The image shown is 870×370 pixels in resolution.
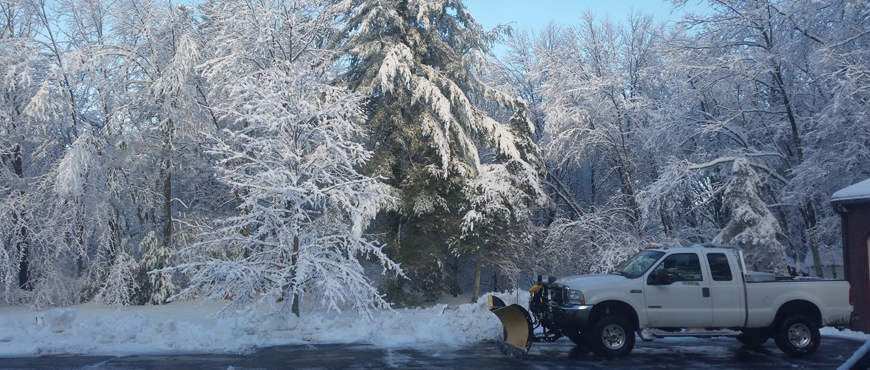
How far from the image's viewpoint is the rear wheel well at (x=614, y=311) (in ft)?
33.5

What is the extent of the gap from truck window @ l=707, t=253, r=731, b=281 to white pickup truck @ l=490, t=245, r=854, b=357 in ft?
0.06

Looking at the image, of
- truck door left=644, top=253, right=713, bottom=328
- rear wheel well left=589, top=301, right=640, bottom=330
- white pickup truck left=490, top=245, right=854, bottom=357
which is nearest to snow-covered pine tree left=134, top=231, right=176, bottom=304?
white pickup truck left=490, top=245, right=854, bottom=357

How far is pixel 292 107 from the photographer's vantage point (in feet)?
45.8

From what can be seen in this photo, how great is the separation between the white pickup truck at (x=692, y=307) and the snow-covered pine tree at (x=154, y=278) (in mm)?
13895

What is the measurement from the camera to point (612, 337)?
33.4 ft

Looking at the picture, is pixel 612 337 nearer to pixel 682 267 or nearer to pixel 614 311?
pixel 614 311

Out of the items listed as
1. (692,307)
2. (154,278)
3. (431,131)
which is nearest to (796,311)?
(692,307)

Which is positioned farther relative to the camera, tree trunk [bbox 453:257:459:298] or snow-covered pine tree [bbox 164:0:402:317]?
tree trunk [bbox 453:257:459:298]

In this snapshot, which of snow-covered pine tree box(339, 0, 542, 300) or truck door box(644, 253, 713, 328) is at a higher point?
snow-covered pine tree box(339, 0, 542, 300)

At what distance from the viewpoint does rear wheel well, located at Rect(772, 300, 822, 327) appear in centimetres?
1041

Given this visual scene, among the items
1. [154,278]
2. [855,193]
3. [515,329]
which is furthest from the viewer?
[154,278]

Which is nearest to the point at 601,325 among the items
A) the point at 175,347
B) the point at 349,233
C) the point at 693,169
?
the point at 349,233

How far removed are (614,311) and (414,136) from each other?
464 inches

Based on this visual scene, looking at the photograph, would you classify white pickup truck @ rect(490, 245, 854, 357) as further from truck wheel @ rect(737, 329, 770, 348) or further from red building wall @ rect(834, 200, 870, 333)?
red building wall @ rect(834, 200, 870, 333)
